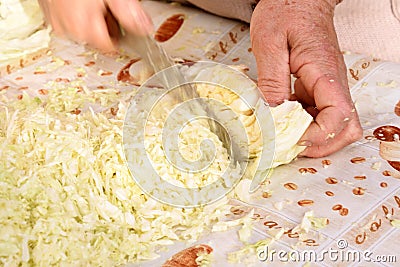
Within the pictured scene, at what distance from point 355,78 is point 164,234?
70cm

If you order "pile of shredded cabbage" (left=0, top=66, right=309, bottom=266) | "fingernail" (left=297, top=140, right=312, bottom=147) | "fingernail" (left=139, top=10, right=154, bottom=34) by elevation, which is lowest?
"fingernail" (left=297, top=140, right=312, bottom=147)

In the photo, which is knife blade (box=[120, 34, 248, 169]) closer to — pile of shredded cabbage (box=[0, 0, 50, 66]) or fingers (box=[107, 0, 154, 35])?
fingers (box=[107, 0, 154, 35])

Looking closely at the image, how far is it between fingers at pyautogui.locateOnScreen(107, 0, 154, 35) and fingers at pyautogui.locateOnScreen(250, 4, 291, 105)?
0.30 metres

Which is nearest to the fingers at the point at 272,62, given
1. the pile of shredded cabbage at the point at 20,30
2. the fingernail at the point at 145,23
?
the fingernail at the point at 145,23

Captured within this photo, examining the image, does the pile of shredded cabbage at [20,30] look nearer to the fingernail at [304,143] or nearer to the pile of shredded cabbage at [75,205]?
the pile of shredded cabbage at [75,205]

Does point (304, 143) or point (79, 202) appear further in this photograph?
point (304, 143)

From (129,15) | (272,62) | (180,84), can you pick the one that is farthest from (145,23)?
(272,62)

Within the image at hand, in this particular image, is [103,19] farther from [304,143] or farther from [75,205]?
[304,143]

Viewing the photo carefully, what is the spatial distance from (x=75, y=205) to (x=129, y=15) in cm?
37

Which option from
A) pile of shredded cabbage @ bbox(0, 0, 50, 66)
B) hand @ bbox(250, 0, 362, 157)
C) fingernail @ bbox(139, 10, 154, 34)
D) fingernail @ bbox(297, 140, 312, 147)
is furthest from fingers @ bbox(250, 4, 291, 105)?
pile of shredded cabbage @ bbox(0, 0, 50, 66)

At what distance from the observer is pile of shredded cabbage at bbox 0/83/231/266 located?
3.23 feet

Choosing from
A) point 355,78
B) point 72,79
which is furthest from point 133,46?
point 355,78

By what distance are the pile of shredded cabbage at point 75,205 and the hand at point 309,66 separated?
0.30 m

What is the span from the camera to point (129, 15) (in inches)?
43.6
